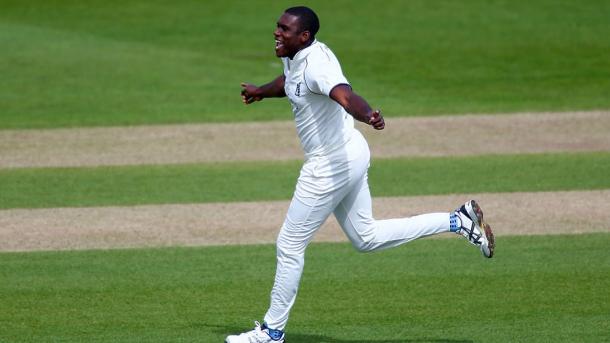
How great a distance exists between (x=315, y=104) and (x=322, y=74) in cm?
32

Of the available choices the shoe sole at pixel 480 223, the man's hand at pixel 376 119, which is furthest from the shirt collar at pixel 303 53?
the shoe sole at pixel 480 223

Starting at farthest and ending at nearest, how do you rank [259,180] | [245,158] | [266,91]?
1. [245,158]
2. [259,180]
3. [266,91]

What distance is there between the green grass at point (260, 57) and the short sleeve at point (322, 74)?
9.76 metres

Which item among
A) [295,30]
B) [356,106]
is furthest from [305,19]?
[356,106]

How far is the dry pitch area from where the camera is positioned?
420 inches

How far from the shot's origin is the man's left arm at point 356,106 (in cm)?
677

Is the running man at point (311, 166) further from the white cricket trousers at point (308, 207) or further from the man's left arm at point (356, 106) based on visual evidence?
the man's left arm at point (356, 106)

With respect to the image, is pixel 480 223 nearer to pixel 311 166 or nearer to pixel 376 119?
pixel 311 166

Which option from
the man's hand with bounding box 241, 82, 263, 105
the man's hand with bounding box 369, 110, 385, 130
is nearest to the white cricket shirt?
the man's hand with bounding box 369, 110, 385, 130

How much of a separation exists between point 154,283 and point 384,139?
699cm

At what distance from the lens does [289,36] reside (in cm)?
731

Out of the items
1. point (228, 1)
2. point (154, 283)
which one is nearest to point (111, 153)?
point (154, 283)

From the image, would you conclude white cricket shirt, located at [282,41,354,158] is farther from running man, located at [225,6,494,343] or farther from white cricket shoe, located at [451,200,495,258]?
white cricket shoe, located at [451,200,495,258]

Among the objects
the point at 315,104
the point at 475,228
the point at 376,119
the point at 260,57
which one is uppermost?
the point at 376,119
